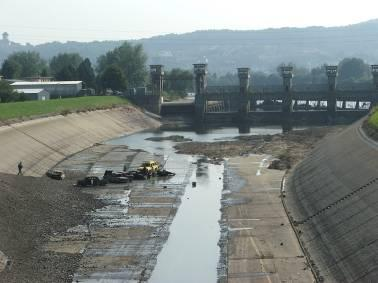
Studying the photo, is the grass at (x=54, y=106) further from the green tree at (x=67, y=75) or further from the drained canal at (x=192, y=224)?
the green tree at (x=67, y=75)

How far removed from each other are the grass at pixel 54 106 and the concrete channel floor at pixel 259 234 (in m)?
A: 33.9

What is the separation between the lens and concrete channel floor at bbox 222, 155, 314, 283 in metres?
34.4

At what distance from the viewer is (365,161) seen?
45562 millimetres

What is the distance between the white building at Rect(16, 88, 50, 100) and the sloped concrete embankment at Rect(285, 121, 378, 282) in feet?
250

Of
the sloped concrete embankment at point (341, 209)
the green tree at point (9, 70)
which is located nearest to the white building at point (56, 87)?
the green tree at point (9, 70)

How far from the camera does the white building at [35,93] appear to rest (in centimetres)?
12477

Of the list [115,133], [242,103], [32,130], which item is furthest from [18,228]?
[242,103]

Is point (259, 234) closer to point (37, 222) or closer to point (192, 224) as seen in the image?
point (192, 224)

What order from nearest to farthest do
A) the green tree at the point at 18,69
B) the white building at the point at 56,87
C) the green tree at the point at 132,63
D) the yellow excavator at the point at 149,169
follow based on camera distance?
the yellow excavator at the point at 149,169, the white building at the point at 56,87, the green tree at the point at 18,69, the green tree at the point at 132,63

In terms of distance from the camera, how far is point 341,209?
132 feet

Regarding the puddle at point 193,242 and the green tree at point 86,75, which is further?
the green tree at point 86,75

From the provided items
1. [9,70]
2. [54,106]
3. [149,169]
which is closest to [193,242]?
[149,169]

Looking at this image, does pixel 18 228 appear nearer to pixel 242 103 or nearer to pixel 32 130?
pixel 32 130

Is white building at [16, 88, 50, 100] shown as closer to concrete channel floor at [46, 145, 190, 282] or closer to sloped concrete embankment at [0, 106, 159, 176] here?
sloped concrete embankment at [0, 106, 159, 176]
